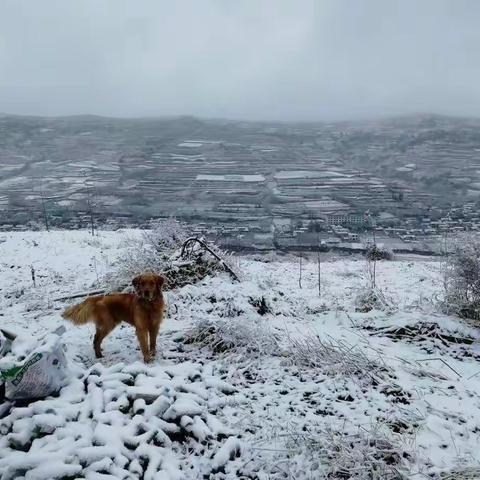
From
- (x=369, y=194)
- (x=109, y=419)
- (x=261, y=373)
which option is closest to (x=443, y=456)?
(x=261, y=373)

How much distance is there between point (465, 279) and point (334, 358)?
3.06m

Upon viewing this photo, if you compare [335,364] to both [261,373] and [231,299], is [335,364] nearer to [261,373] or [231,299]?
[261,373]

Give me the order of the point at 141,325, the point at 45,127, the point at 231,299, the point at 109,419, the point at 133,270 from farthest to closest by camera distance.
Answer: the point at 45,127 → the point at 133,270 → the point at 231,299 → the point at 141,325 → the point at 109,419

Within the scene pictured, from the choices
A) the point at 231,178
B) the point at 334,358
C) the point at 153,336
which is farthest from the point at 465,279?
the point at 231,178

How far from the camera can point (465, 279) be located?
23.1 ft

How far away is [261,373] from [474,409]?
7.16 ft

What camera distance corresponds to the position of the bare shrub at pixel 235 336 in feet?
19.0

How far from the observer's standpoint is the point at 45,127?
6956cm

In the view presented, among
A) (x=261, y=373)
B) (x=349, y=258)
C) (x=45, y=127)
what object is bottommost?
(x=349, y=258)

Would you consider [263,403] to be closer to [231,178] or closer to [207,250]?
[207,250]

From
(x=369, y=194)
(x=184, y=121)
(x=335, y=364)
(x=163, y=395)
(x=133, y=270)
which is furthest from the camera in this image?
(x=184, y=121)

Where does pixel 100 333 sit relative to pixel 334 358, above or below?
above

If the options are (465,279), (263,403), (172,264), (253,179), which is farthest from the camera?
(253,179)

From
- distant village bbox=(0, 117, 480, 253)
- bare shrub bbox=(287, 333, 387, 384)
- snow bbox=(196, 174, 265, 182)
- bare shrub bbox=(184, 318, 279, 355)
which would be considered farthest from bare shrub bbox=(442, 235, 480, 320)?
snow bbox=(196, 174, 265, 182)
